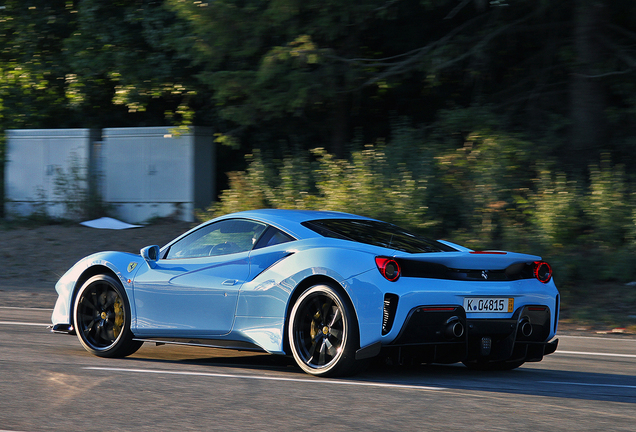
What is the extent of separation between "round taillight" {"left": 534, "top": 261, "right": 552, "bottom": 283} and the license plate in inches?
17.0

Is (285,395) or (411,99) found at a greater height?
(411,99)

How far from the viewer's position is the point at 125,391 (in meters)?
5.56

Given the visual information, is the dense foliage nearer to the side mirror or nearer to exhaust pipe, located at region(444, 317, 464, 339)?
exhaust pipe, located at region(444, 317, 464, 339)

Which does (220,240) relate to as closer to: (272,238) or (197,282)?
(197,282)

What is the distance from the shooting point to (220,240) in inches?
268

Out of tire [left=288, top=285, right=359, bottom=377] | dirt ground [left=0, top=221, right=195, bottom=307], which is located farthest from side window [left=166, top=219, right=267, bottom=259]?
dirt ground [left=0, top=221, right=195, bottom=307]

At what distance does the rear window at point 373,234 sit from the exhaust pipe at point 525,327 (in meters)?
0.87

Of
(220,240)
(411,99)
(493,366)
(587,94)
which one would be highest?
(411,99)

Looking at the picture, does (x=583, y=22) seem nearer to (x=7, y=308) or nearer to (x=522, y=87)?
(x=522, y=87)

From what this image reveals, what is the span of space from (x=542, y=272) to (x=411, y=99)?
12303 mm

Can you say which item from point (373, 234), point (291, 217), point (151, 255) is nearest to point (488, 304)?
point (373, 234)

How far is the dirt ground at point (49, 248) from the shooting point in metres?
13.2

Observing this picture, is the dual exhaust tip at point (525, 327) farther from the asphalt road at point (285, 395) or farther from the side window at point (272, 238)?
the side window at point (272, 238)

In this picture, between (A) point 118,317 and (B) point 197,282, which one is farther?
(A) point 118,317
